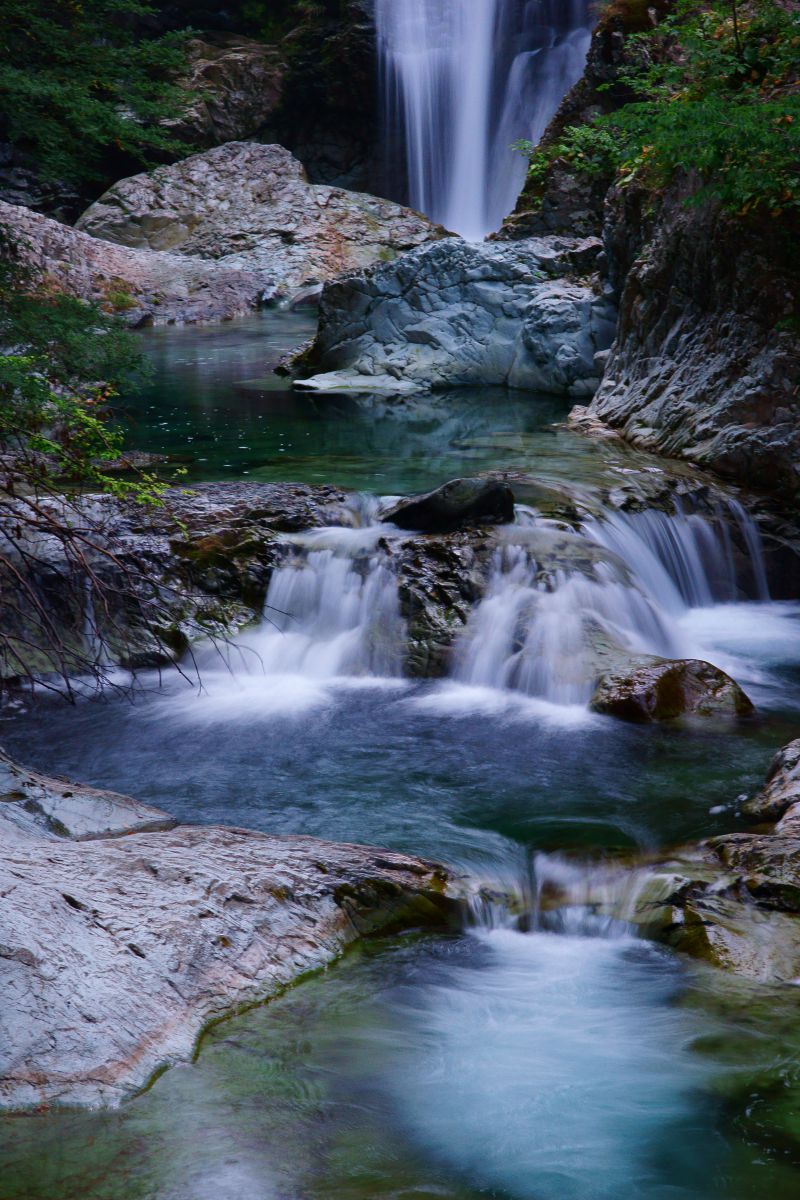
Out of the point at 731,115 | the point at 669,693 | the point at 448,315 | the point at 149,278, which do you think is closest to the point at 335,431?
the point at 448,315

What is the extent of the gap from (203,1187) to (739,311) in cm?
909

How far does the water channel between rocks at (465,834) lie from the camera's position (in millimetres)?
2809

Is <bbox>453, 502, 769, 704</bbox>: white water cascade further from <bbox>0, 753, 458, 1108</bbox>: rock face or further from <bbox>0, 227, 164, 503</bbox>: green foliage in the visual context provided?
<bbox>0, 753, 458, 1108</bbox>: rock face

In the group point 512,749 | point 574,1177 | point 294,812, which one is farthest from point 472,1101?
point 512,749

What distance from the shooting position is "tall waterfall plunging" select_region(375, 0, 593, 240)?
92.6 feet

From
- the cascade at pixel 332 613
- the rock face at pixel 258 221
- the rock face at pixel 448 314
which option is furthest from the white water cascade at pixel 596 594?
the rock face at pixel 258 221

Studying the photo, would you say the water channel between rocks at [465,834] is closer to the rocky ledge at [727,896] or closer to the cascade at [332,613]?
the cascade at [332,613]

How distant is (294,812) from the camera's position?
5.41 metres

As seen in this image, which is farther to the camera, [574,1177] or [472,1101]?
[472,1101]

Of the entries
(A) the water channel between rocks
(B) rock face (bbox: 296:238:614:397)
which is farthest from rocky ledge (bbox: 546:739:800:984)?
(B) rock face (bbox: 296:238:614:397)

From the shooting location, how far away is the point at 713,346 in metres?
10.2

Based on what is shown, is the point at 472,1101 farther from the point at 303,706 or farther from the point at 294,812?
the point at 303,706

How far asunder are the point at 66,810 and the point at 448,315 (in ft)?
40.8

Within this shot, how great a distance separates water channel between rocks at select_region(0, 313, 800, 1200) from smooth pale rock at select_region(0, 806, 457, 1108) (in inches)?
4.5
